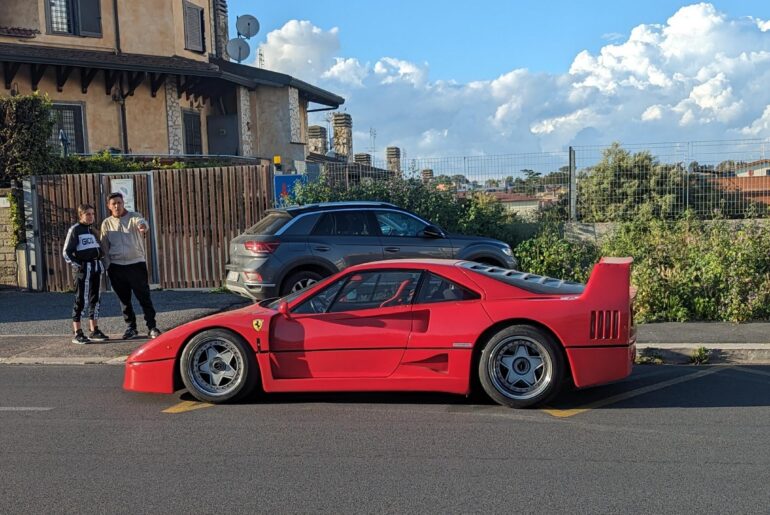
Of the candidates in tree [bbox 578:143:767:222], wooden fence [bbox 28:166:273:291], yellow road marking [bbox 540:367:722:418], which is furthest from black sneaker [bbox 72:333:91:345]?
tree [bbox 578:143:767:222]

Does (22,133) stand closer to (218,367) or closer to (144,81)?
(144,81)

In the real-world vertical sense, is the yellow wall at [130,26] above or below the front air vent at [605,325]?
above

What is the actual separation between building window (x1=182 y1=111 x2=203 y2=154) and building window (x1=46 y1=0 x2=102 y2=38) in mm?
3528

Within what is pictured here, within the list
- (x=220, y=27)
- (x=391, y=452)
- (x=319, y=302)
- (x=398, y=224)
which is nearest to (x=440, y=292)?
(x=319, y=302)

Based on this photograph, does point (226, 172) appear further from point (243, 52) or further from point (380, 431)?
point (243, 52)

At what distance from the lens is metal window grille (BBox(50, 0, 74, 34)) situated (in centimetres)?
2039

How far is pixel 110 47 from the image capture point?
2119 cm

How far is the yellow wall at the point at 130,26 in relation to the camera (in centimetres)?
2002

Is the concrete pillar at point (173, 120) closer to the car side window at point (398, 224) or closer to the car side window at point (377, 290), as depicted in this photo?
the car side window at point (398, 224)

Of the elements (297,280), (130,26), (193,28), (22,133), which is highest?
(193,28)

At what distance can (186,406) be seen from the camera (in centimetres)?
655

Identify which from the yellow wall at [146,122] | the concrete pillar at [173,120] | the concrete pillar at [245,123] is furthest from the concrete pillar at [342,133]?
the yellow wall at [146,122]

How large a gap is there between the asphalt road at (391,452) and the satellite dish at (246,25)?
70.6 ft

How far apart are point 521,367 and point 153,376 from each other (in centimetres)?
315
